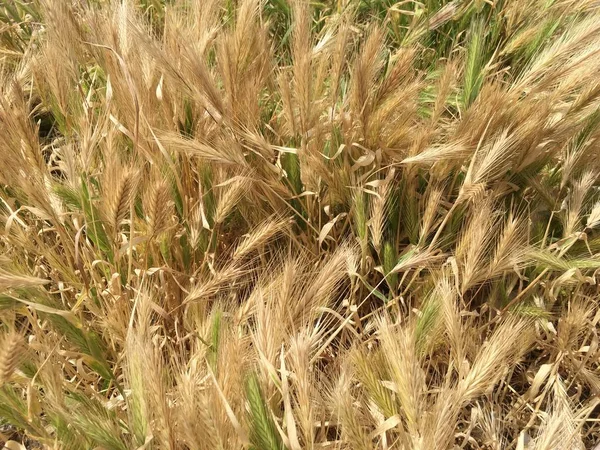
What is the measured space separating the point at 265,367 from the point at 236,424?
11 cm

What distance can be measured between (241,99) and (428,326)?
59 centimetres

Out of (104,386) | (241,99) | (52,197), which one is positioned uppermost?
(241,99)

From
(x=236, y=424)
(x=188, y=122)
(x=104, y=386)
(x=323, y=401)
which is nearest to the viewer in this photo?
(x=236, y=424)

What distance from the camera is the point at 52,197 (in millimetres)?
1374

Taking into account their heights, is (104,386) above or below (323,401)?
below

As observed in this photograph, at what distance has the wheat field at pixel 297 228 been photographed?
1.17 m

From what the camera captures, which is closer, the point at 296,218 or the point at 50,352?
the point at 50,352

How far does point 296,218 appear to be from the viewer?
1.57 meters

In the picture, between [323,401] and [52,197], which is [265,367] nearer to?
[323,401]

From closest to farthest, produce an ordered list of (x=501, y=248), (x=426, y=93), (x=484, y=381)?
(x=484, y=381) < (x=501, y=248) < (x=426, y=93)

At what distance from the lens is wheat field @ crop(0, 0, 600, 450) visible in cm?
117

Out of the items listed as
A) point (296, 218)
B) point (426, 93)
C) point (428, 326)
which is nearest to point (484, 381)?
point (428, 326)

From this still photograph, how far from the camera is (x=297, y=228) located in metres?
1.58

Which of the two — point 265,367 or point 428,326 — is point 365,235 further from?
point 265,367
